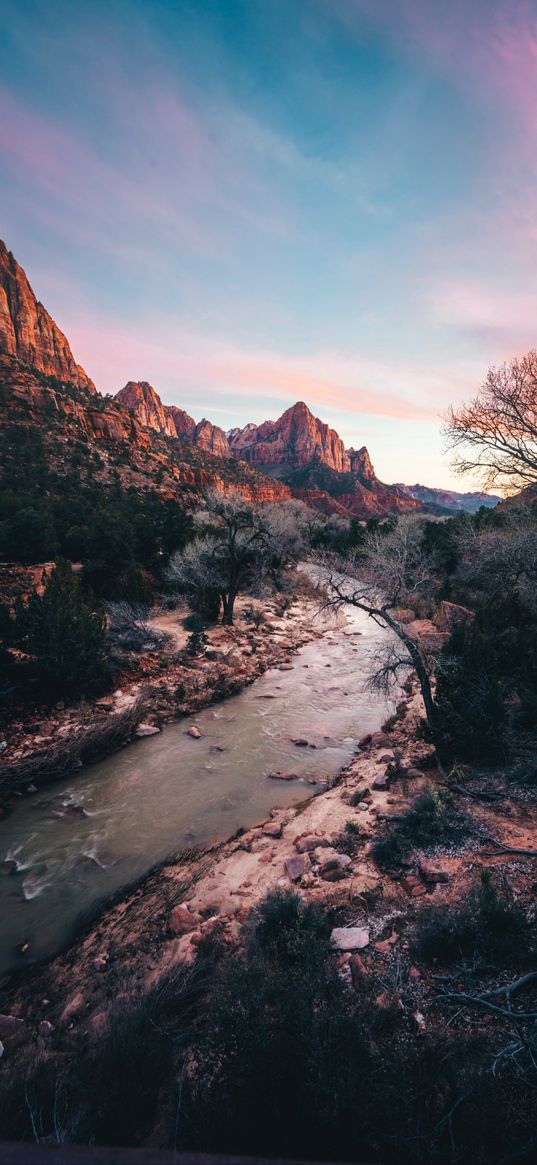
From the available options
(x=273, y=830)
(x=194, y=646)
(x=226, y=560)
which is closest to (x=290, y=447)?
(x=226, y=560)

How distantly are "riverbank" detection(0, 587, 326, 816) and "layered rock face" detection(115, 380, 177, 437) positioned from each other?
113 m

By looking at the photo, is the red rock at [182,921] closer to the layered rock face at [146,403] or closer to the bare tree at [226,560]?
the bare tree at [226,560]

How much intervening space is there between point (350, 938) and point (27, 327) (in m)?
89.9

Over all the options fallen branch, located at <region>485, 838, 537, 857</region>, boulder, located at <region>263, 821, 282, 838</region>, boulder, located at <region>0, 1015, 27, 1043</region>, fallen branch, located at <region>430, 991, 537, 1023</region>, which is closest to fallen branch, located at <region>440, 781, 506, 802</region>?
fallen branch, located at <region>485, 838, 537, 857</region>

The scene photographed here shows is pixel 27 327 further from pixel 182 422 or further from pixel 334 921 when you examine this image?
pixel 334 921

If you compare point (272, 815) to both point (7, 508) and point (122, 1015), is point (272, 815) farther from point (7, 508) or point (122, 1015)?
point (7, 508)

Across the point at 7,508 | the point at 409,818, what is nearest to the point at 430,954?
the point at 409,818

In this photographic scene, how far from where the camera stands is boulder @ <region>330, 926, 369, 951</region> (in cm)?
387

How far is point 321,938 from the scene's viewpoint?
3.84 metres

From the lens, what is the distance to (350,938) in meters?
3.96

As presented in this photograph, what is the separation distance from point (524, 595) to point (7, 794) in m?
13.5

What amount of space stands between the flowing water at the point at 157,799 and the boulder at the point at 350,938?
2752 mm

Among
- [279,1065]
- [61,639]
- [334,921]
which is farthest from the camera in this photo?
[61,639]

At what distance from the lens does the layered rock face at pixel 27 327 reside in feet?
212
